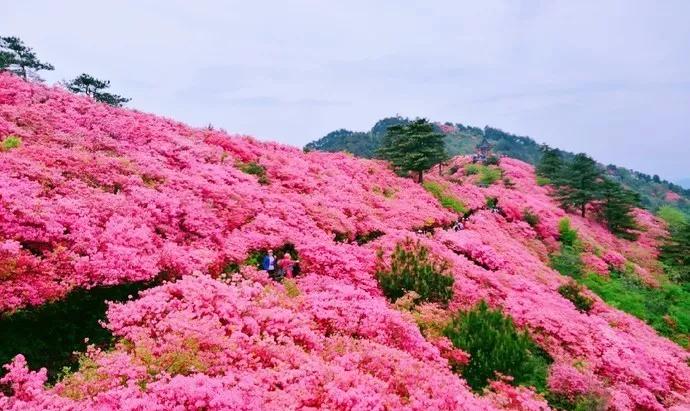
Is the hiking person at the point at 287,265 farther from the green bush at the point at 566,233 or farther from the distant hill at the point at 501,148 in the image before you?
the distant hill at the point at 501,148

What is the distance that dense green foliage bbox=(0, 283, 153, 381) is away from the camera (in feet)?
28.5

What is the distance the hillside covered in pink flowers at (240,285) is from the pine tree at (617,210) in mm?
22959

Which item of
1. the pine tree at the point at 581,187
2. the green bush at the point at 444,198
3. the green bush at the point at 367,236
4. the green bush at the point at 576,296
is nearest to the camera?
the green bush at the point at 367,236

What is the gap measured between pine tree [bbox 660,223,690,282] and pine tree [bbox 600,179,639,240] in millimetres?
4143

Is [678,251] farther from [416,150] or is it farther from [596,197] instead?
[416,150]

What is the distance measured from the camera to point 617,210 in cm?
4288

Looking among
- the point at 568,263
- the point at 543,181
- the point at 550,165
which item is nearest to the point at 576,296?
the point at 568,263

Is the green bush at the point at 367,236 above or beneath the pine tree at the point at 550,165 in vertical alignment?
beneath

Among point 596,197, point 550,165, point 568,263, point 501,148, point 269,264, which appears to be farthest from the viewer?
point 501,148

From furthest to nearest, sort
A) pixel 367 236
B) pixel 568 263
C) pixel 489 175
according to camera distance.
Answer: pixel 489 175 < pixel 568 263 < pixel 367 236

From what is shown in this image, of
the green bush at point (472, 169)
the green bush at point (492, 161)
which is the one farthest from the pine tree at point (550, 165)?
the green bush at point (472, 169)

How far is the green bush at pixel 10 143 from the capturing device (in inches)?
567

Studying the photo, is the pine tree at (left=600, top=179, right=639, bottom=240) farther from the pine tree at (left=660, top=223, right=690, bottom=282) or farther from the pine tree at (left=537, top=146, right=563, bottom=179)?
the pine tree at (left=537, top=146, right=563, bottom=179)

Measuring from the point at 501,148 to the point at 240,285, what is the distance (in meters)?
136
